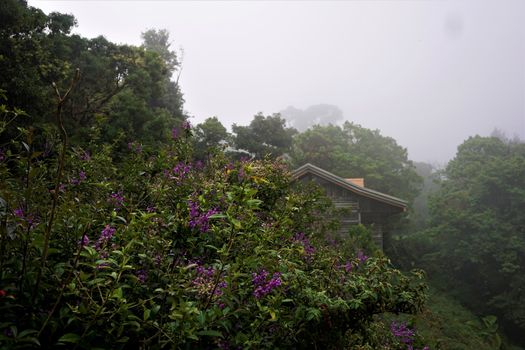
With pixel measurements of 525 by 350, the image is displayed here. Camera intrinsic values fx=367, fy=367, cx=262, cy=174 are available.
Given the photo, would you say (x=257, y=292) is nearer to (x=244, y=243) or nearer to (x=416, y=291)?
(x=244, y=243)

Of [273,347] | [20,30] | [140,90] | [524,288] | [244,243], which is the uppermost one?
[140,90]

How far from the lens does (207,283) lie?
94.9 inches

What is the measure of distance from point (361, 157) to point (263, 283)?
99.6ft

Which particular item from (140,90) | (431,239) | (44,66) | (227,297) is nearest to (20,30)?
(44,66)

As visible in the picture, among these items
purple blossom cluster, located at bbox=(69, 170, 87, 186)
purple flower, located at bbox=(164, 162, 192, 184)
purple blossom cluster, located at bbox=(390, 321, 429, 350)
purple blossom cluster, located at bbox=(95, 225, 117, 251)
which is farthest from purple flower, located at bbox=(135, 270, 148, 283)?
purple blossom cluster, located at bbox=(390, 321, 429, 350)

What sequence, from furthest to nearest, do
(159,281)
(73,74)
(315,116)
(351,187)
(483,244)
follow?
1. (315,116)
2. (483,244)
3. (351,187)
4. (73,74)
5. (159,281)

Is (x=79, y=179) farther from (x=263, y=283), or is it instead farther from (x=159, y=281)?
(x=263, y=283)

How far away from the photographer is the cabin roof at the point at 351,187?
1650cm

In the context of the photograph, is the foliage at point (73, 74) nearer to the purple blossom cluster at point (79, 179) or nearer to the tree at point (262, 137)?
the purple blossom cluster at point (79, 179)

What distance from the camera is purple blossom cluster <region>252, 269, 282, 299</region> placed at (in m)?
2.63

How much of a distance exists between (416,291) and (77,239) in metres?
2.60

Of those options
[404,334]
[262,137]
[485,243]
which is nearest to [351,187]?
[485,243]

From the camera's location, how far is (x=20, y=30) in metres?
11.1

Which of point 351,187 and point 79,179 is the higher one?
point 351,187
